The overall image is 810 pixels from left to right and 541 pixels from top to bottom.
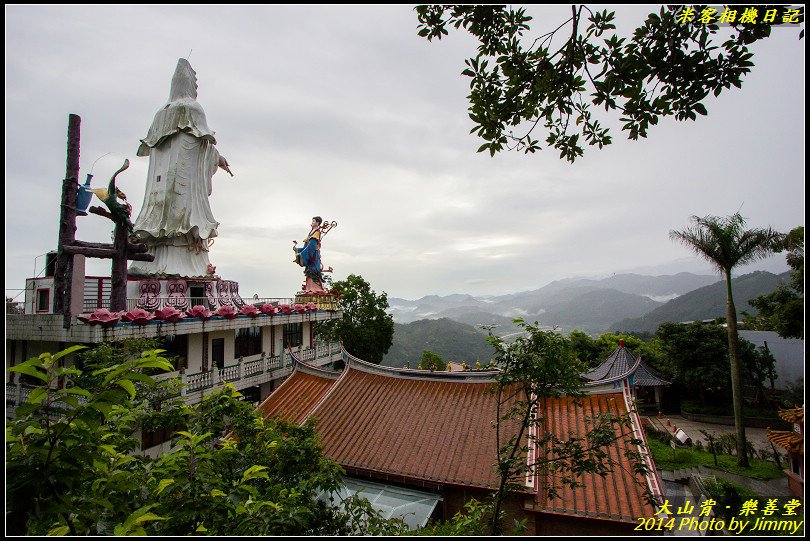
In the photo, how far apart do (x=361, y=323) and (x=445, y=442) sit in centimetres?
1745

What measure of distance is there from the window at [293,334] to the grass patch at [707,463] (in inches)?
731

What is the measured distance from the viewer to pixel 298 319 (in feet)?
67.8

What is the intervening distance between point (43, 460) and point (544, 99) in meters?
5.15

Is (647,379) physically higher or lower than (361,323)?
lower

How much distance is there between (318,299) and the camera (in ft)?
73.9

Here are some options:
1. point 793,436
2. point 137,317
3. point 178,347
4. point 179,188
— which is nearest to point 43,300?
point 178,347

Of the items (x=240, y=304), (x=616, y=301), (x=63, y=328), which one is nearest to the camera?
(x=63, y=328)

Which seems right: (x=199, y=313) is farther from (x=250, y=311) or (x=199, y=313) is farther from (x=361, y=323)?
(x=361, y=323)

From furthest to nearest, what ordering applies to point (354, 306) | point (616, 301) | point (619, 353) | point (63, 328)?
point (616, 301), point (354, 306), point (619, 353), point (63, 328)

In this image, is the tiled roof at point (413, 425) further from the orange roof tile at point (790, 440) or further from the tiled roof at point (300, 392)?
the orange roof tile at point (790, 440)

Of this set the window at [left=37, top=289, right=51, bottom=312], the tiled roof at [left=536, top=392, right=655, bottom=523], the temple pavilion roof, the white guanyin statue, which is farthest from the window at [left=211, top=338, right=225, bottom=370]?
the temple pavilion roof

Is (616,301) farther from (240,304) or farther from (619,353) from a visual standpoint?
(240,304)

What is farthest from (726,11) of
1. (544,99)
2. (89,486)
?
(89,486)

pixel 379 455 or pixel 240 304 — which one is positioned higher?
pixel 240 304
